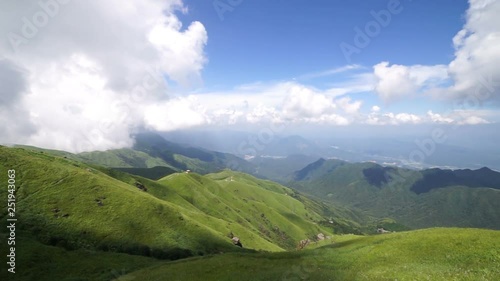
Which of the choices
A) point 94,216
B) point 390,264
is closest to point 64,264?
point 94,216

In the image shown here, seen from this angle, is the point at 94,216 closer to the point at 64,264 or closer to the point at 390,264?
the point at 64,264

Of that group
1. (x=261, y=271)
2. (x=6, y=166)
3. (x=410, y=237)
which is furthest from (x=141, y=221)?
(x=410, y=237)

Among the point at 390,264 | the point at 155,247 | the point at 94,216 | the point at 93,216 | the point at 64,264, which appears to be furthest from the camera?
the point at 94,216

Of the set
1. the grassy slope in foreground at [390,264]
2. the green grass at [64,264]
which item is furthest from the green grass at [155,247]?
the green grass at [64,264]

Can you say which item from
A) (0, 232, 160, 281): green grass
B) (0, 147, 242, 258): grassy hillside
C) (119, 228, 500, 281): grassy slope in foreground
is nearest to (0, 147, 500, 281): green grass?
(119, 228, 500, 281): grassy slope in foreground

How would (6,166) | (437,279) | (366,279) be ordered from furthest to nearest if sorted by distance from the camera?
1. (6,166)
2. (366,279)
3. (437,279)

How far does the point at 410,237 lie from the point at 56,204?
138 metres

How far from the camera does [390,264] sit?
4022 centimetres

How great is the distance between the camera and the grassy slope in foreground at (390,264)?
33.3 metres

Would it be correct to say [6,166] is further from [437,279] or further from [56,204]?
[437,279]

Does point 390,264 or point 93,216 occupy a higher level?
point 390,264

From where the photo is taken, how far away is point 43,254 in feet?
271

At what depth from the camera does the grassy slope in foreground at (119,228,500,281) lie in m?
33.3

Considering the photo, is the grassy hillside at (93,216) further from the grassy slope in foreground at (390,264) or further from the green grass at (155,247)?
the grassy slope in foreground at (390,264)
